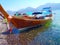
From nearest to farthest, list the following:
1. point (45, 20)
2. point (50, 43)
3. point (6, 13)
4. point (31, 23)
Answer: point (50, 43) → point (6, 13) → point (31, 23) → point (45, 20)

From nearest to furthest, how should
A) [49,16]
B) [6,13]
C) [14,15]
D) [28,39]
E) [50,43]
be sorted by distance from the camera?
[50,43] < [28,39] < [6,13] < [14,15] < [49,16]

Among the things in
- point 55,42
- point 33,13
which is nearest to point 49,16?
point 33,13

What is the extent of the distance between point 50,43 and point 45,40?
20 centimetres

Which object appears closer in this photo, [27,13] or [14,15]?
[14,15]

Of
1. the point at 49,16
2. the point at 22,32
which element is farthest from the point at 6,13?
the point at 49,16

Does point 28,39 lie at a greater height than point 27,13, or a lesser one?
lesser

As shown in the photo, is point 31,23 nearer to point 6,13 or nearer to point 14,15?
point 14,15

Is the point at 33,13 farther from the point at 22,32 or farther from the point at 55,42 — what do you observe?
the point at 55,42

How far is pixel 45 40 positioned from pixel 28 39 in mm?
334

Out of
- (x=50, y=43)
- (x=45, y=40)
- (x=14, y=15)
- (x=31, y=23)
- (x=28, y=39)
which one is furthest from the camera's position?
(x=31, y=23)

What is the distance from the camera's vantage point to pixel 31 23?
386 cm

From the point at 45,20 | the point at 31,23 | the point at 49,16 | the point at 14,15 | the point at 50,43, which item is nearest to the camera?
the point at 50,43

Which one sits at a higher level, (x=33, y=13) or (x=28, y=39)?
(x=33, y=13)

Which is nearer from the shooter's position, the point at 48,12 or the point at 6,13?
the point at 6,13
